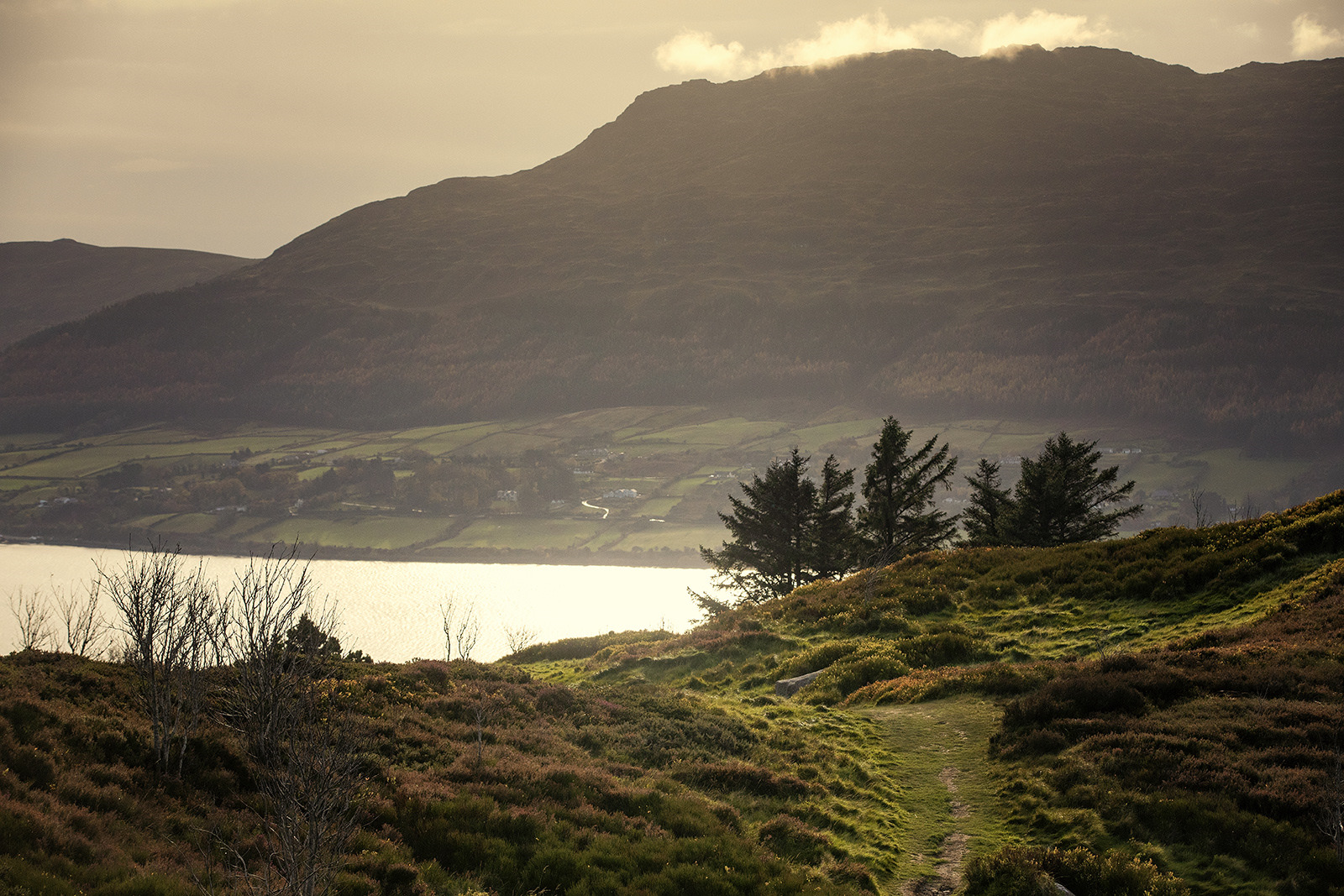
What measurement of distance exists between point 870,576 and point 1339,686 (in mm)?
19037

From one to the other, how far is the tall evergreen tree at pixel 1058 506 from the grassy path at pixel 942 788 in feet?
90.6

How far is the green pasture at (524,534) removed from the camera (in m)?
169

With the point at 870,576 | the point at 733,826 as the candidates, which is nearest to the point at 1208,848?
the point at 733,826

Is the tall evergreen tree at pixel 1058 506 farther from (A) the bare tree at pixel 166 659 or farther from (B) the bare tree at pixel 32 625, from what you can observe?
(B) the bare tree at pixel 32 625

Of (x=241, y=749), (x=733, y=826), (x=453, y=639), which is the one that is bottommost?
(x=453, y=639)

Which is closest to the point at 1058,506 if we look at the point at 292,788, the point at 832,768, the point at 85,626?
the point at 832,768

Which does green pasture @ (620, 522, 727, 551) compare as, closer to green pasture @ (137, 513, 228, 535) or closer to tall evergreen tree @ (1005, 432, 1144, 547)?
green pasture @ (137, 513, 228, 535)

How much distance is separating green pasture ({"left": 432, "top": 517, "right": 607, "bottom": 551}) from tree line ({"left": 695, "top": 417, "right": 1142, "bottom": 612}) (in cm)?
11994

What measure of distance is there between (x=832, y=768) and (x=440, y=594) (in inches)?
4236

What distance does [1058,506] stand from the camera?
46.0m

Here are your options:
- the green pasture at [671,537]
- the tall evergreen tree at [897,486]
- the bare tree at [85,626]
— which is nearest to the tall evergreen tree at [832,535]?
the tall evergreen tree at [897,486]

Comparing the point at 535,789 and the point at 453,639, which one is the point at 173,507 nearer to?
the point at 453,639

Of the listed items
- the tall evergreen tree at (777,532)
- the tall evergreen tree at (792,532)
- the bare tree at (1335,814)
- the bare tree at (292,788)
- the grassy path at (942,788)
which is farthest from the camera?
the tall evergreen tree at (777,532)

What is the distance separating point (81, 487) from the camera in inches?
7849
